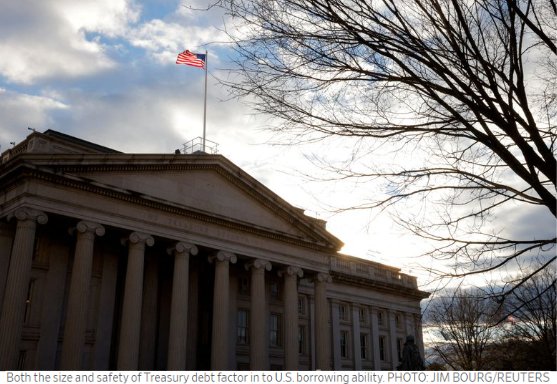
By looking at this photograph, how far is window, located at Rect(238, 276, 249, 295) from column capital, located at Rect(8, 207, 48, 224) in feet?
52.4

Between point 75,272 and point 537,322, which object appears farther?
point 537,322

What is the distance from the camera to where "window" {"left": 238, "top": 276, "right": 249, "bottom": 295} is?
40.1 metres

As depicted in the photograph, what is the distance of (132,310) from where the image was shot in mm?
29250

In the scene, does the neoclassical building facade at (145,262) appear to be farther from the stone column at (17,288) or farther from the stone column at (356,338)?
the stone column at (356,338)

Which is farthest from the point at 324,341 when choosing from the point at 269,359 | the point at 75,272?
the point at 75,272

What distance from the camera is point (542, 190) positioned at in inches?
348

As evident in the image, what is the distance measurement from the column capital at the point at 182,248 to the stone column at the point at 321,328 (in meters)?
10.2

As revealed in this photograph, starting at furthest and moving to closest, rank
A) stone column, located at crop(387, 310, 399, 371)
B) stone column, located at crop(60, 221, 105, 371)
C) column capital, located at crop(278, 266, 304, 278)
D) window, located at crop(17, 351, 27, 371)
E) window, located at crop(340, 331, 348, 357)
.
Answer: stone column, located at crop(387, 310, 399, 371), window, located at crop(340, 331, 348, 357), column capital, located at crop(278, 266, 304, 278), window, located at crop(17, 351, 27, 371), stone column, located at crop(60, 221, 105, 371)

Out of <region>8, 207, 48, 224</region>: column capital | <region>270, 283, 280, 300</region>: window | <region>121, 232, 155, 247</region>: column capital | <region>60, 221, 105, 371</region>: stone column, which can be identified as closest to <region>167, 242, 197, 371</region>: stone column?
<region>121, 232, 155, 247</region>: column capital

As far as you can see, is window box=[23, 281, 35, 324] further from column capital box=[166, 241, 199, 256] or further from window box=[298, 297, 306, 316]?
window box=[298, 297, 306, 316]

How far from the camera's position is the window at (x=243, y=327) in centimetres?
3866

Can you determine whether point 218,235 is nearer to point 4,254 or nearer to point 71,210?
point 71,210

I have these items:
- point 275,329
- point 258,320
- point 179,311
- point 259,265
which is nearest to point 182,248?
point 179,311

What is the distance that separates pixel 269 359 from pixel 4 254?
1864 centimetres
